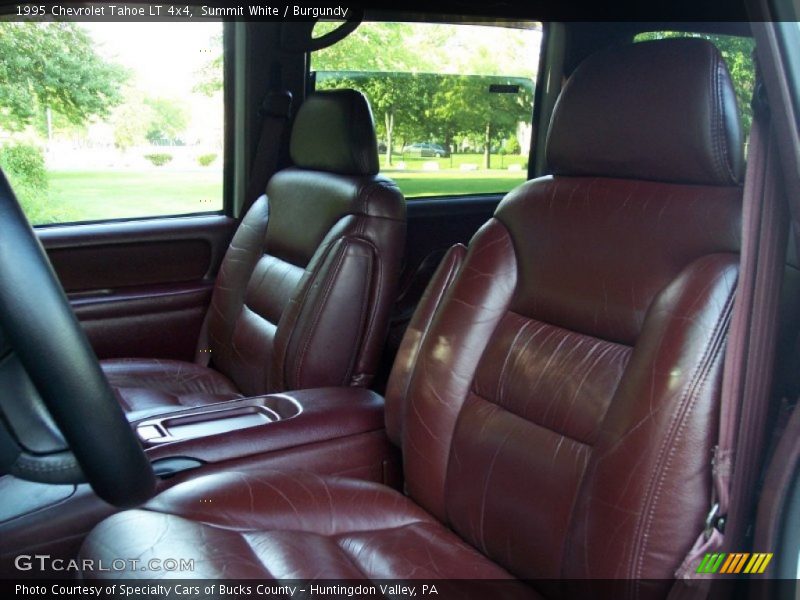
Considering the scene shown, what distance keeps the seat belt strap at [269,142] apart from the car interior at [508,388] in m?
0.44

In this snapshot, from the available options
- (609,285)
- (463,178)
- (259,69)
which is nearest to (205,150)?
(259,69)

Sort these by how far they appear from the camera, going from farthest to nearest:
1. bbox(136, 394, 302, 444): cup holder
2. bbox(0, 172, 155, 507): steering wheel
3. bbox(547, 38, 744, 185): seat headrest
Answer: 1. bbox(136, 394, 302, 444): cup holder
2. bbox(547, 38, 744, 185): seat headrest
3. bbox(0, 172, 155, 507): steering wheel

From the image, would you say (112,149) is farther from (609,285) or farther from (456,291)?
(609,285)

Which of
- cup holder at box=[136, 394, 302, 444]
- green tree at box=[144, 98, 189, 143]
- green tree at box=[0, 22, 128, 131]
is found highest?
green tree at box=[0, 22, 128, 131]

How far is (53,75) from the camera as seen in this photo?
2428 mm

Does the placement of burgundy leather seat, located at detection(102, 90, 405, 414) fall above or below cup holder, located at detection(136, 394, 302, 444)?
above

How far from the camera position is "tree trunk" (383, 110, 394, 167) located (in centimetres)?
295

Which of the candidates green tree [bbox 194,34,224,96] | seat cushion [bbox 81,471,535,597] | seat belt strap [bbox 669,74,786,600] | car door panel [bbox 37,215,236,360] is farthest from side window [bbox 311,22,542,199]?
seat belt strap [bbox 669,74,786,600]

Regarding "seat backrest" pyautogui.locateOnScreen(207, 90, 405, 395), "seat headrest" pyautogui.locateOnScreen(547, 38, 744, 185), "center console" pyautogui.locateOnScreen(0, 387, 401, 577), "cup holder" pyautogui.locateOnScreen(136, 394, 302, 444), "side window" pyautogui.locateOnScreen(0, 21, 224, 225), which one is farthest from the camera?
"side window" pyautogui.locateOnScreen(0, 21, 224, 225)

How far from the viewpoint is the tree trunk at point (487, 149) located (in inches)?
124

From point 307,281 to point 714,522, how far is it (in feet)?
4.13

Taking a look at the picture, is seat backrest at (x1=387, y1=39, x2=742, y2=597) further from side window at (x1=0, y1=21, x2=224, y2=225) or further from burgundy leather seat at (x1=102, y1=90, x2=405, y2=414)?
side window at (x1=0, y1=21, x2=224, y2=225)

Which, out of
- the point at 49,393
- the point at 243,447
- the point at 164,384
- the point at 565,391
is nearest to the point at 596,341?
the point at 565,391

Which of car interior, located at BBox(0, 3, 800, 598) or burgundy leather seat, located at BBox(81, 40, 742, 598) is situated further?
burgundy leather seat, located at BBox(81, 40, 742, 598)
